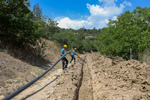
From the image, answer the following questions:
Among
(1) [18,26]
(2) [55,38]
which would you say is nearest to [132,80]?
(1) [18,26]

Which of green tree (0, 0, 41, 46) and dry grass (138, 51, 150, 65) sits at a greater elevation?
green tree (0, 0, 41, 46)

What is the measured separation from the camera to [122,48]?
38.7 feet

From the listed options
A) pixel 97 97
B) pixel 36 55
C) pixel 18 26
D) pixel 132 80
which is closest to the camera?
pixel 97 97

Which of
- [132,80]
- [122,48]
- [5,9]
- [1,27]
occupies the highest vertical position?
[5,9]

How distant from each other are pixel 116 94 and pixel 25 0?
10.1 metres

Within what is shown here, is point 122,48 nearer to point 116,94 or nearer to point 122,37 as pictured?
point 122,37

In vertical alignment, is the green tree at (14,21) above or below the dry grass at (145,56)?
above

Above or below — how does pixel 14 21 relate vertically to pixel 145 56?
above

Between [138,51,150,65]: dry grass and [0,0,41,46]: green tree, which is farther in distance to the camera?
[138,51,150,65]: dry grass

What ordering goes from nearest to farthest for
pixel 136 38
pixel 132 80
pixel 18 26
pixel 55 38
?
pixel 132 80 < pixel 18 26 < pixel 136 38 < pixel 55 38

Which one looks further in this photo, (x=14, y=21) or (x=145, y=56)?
(x=145, y=56)

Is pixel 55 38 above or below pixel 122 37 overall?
above

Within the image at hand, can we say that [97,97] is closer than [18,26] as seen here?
Yes

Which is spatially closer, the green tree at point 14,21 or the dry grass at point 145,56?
the green tree at point 14,21
